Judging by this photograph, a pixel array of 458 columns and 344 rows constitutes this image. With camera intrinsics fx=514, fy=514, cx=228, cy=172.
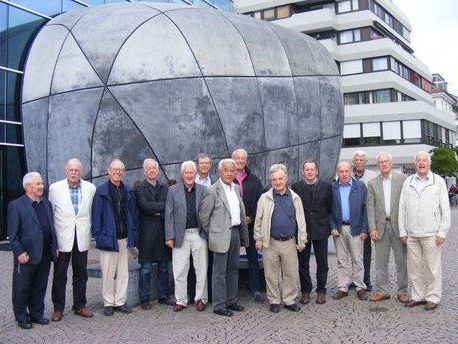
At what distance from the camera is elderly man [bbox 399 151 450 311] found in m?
6.07

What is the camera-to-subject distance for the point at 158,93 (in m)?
8.11

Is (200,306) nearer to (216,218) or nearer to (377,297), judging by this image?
(216,218)

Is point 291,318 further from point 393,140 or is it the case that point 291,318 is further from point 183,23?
point 393,140

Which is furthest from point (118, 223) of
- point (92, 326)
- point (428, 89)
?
point (428, 89)

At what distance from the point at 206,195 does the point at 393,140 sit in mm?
35761

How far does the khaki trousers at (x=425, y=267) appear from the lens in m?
6.07

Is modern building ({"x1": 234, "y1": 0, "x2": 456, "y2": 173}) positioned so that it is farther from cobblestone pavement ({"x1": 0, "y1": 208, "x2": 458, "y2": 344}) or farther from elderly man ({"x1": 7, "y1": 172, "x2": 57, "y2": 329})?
elderly man ({"x1": 7, "y1": 172, "x2": 57, "y2": 329})

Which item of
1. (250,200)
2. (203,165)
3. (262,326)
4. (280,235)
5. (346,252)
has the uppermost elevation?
(203,165)

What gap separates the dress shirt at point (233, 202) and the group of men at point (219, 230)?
0.01 metres

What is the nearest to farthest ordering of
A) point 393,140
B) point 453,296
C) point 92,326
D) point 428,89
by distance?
point 92,326
point 453,296
point 393,140
point 428,89

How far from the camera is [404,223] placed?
20.5 feet

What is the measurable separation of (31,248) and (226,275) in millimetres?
2267

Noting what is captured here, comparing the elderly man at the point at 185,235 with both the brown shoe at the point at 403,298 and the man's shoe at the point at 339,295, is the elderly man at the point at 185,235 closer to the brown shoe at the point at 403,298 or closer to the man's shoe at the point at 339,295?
the man's shoe at the point at 339,295

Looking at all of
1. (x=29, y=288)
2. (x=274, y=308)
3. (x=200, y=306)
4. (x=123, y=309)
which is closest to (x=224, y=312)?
(x=200, y=306)
